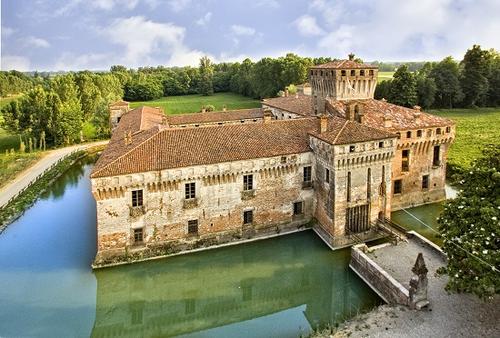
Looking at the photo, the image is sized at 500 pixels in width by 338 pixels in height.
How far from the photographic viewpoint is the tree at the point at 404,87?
248 ft

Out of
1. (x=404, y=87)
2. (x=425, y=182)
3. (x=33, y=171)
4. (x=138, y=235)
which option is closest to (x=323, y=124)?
(x=425, y=182)

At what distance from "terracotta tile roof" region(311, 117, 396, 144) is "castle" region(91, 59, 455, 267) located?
0.07 metres

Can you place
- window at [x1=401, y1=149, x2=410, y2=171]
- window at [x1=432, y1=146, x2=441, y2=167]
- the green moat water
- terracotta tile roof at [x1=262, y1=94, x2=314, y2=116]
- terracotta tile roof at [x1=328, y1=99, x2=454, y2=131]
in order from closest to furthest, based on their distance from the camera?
the green moat water → terracotta tile roof at [x1=328, y1=99, x2=454, y2=131] → window at [x1=401, y1=149, x2=410, y2=171] → window at [x1=432, y1=146, x2=441, y2=167] → terracotta tile roof at [x1=262, y1=94, x2=314, y2=116]

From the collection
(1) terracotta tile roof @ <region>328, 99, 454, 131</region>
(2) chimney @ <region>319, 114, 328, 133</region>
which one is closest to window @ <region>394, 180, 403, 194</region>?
(1) terracotta tile roof @ <region>328, 99, 454, 131</region>

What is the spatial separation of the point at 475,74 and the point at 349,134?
72.7m

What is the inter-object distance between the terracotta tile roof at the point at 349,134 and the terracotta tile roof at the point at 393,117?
4980mm

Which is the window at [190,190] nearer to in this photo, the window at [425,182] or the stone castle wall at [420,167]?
the stone castle wall at [420,167]

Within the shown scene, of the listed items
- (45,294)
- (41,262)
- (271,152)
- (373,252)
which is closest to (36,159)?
(41,262)

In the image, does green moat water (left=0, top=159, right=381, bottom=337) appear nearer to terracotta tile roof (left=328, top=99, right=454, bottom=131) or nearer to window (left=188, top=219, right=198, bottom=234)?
window (left=188, top=219, right=198, bottom=234)

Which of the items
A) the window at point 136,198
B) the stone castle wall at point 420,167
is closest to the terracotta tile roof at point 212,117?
the stone castle wall at point 420,167

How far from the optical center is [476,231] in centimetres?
1576

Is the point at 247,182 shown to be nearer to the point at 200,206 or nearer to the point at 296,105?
the point at 200,206

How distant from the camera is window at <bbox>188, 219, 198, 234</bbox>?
2522 cm

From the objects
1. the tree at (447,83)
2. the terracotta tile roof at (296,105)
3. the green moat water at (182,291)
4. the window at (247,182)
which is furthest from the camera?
the tree at (447,83)
